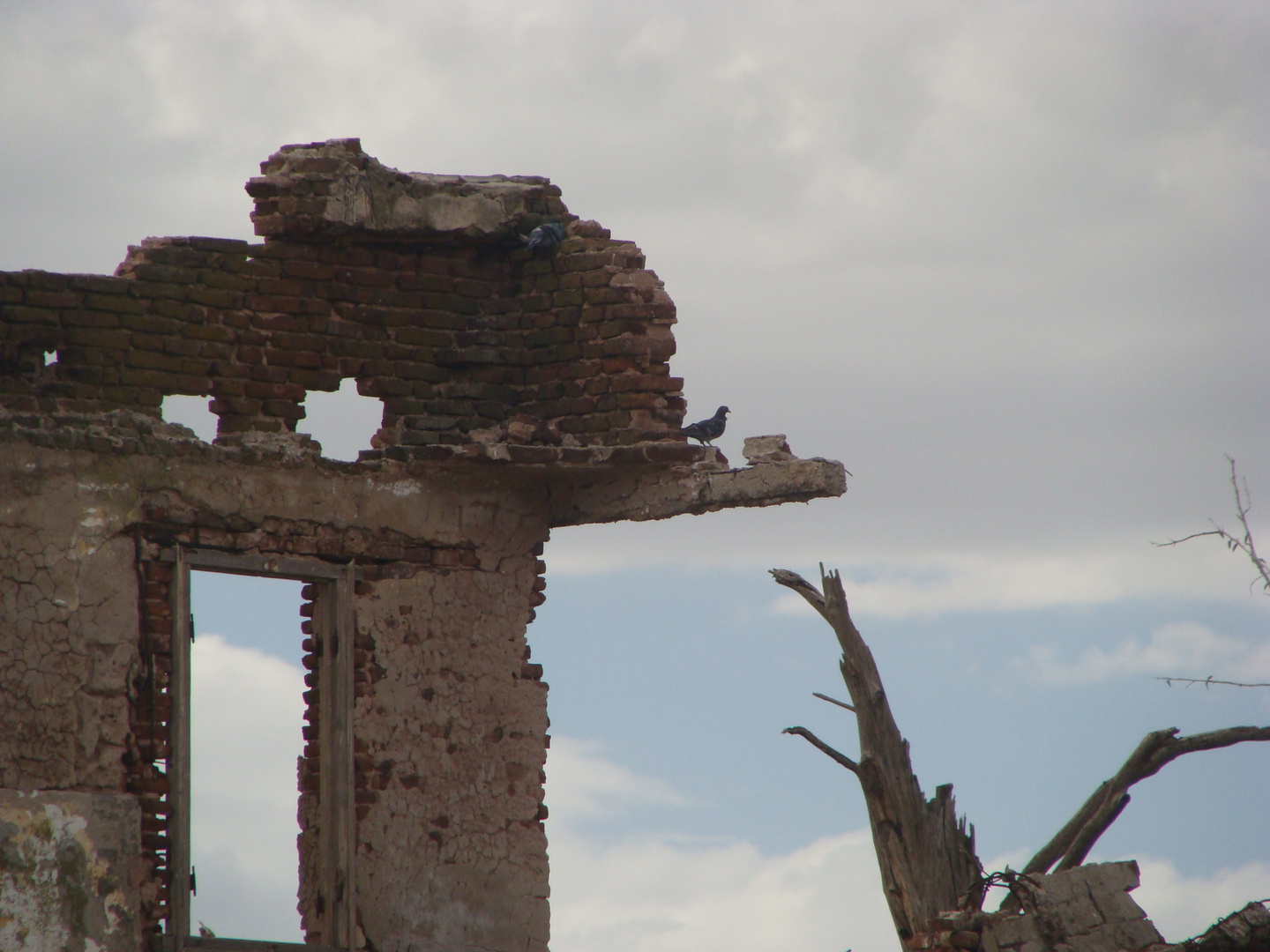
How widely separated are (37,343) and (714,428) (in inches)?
131

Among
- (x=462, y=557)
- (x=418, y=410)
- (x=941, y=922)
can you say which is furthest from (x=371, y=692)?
(x=941, y=922)

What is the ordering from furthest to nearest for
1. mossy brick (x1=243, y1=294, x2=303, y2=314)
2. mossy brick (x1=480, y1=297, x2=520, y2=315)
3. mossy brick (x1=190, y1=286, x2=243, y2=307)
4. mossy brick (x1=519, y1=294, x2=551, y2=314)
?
mossy brick (x1=480, y1=297, x2=520, y2=315), mossy brick (x1=519, y1=294, x2=551, y2=314), mossy brick (x1=243, y1=294, x2=303, y2=314), mossy brick (x1=190, y1=286, x2=243, y2=307)

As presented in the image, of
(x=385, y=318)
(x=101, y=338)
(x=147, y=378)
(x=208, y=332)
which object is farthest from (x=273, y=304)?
(x=101, y=338)

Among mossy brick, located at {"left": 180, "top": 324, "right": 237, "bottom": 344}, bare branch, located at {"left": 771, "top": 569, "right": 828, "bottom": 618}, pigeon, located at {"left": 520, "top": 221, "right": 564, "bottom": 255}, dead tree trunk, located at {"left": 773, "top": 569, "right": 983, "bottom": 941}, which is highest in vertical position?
pigeon, located at {"left": 520, "top": 221, "right": 564, "bottom": 255}

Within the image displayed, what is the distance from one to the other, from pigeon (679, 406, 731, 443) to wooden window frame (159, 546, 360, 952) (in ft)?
6.05

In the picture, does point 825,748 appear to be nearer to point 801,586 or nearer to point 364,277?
point 801,586

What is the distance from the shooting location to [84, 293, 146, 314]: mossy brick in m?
8.67

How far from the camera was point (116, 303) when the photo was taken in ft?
28.7

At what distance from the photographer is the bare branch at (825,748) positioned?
33.8 ft

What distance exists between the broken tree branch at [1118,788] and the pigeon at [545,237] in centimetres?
415

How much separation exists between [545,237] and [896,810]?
12.1ft

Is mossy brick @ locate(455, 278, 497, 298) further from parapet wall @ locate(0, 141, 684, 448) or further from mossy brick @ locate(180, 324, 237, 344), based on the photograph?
mossy brick @ locate(180, 324, 237, 344)

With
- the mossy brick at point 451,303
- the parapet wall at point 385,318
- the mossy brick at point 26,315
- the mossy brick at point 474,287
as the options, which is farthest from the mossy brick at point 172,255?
the mossy brick at point 474,287

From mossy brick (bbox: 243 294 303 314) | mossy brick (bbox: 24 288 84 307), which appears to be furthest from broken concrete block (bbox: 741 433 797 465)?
mossy brick (bbox: 24 288 84 307)
